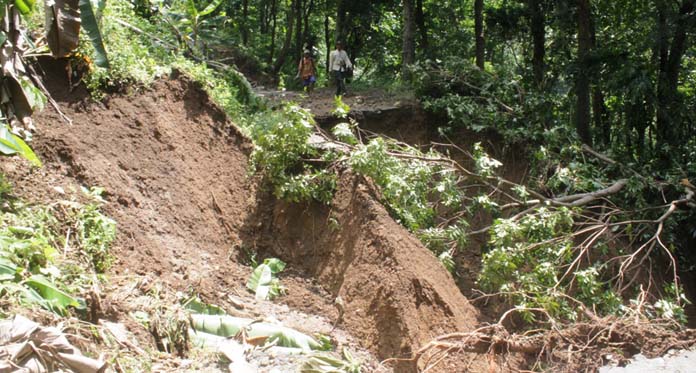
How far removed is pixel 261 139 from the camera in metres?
8.82

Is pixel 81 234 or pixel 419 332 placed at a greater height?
pixel 81 234

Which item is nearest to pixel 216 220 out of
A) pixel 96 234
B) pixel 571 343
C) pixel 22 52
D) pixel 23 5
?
pixel 96 234

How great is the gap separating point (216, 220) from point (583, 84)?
6661 mm

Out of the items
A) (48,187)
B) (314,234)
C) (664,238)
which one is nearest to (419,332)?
(314,234)

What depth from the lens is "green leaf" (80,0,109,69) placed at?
7.52 metres

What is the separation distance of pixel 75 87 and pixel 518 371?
5.47 metres

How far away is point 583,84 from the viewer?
12.1 meters

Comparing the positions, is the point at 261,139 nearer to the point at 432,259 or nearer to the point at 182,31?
the point at 432,259

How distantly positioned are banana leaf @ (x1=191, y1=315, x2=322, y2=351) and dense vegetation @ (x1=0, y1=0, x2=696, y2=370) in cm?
99

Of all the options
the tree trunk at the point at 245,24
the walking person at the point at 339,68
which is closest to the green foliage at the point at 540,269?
the walking person at the point at 339,68

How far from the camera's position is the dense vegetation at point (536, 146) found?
8406 millimetres

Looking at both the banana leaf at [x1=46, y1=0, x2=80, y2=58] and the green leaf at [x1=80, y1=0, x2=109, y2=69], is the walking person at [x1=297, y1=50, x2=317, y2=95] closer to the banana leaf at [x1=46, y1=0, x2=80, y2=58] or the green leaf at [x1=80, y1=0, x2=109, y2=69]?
the green leaf at [x1=80, y1=0, x2=109, y2=69]

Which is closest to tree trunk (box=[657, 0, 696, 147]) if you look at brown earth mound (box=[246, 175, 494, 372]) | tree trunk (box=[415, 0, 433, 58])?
brown earth mound (box=[246, 175, 494, 372])

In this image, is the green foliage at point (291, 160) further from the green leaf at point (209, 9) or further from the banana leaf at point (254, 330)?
the green leaf at point (209, 9)
